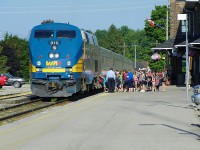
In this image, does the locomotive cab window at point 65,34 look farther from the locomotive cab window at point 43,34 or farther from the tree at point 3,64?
the tree at point 3,64

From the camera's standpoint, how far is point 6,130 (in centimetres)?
1265

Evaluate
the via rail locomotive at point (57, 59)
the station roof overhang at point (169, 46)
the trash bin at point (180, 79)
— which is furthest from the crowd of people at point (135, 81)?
the trash bin at point (180, 79)

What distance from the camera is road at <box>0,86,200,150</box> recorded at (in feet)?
32.8

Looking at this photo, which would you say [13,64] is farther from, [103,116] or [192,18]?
[103,116]

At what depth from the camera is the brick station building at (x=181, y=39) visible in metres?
38.8

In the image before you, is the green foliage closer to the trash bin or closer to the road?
the trash bin

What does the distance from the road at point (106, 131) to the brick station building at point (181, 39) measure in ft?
71.3

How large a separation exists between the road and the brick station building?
2173 cm

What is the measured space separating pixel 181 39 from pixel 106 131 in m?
30.9

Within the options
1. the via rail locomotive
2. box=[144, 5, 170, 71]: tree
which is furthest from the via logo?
box=[144, 5, 170, 71]: tree

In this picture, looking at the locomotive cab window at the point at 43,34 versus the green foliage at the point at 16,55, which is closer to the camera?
the locomotive cab window at the point at 43,34

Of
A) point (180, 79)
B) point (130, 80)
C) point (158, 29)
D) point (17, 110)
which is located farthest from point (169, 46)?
point (158, 29)

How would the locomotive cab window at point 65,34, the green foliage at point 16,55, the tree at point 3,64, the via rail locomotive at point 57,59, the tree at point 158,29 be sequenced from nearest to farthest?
the via rail locomotive at point 57,59, the locomotive cab window at point 65,34, the tree at point 3,64, the green foliage at point 16,55, the tree at point 158,29

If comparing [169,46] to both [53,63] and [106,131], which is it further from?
[106,131]
